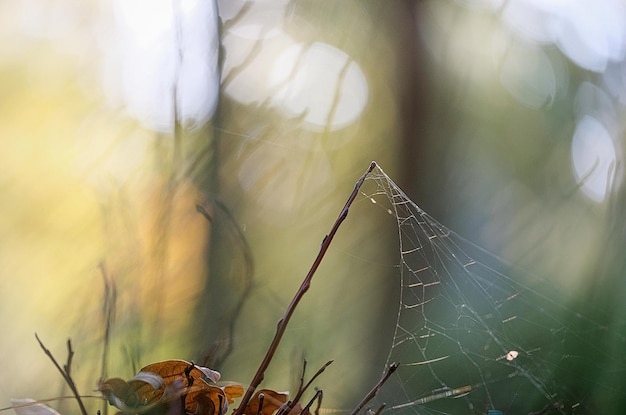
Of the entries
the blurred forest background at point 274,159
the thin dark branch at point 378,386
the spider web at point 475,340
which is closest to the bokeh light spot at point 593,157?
the blurred forest background at point 274,159

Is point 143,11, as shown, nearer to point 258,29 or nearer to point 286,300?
point 258,29

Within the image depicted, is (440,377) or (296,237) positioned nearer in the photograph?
(440,377)

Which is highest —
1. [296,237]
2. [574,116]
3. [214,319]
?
[574,116]

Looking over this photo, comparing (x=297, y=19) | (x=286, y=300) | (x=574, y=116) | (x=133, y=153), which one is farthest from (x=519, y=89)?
(x=133, y=153)

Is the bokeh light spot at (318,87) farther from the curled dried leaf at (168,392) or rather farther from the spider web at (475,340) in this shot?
the curled dried leaf at (168,392)

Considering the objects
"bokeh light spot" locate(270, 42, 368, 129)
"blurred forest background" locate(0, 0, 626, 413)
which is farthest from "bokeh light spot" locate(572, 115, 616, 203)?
"bokeh light spot" locate(270, 42, 368, 129)

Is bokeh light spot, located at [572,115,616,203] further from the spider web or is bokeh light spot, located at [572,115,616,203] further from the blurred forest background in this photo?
the spider web
